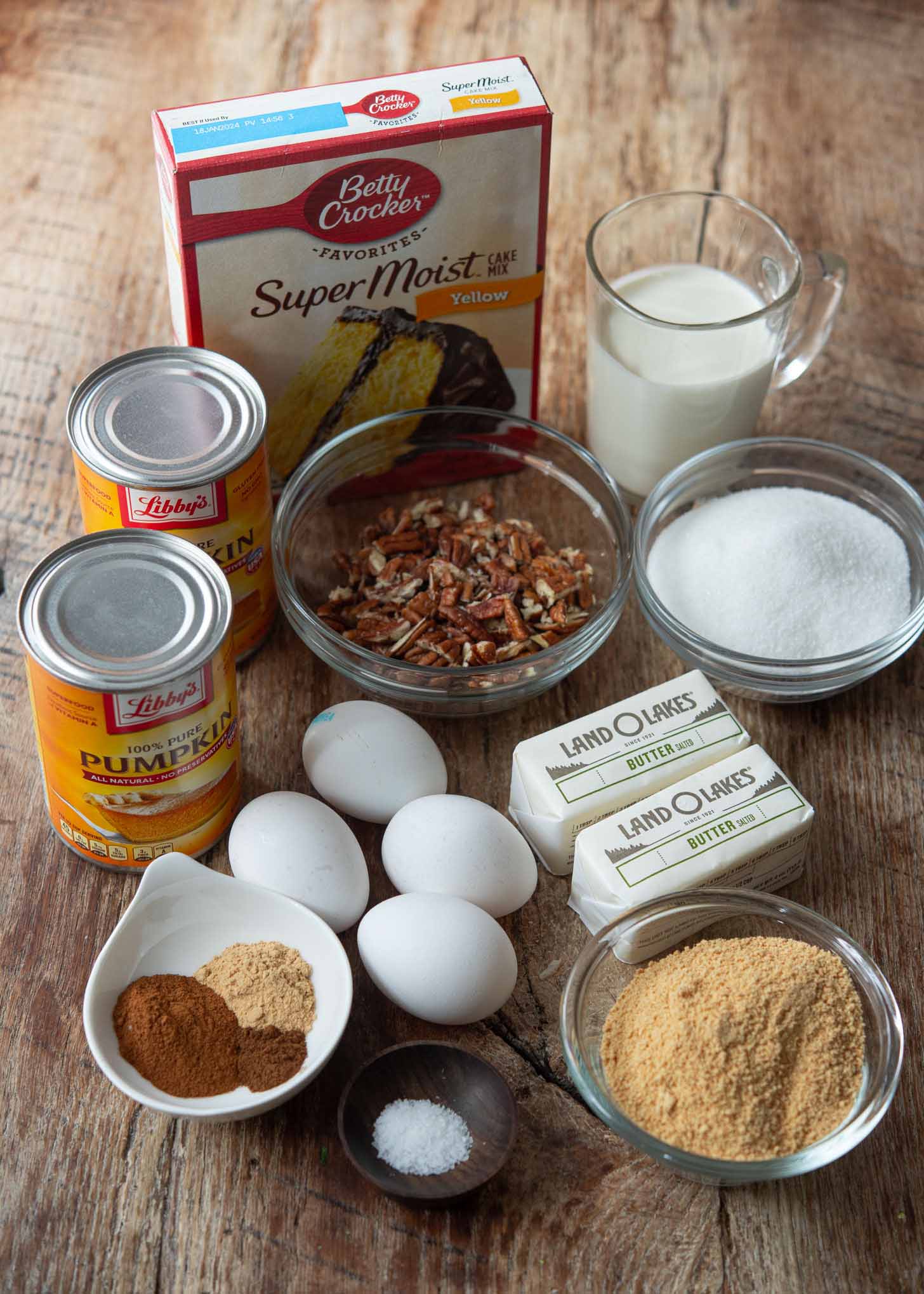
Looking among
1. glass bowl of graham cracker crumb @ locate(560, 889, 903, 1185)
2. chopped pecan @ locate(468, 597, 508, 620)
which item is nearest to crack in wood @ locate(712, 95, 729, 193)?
A: chopped pecan @ locate(468, 597, 508, 620)

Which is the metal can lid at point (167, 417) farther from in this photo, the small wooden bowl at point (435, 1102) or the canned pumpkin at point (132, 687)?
the small wooden bowl at point (435, 1102)

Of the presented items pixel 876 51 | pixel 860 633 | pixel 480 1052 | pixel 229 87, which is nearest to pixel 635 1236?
pixel 480 1052

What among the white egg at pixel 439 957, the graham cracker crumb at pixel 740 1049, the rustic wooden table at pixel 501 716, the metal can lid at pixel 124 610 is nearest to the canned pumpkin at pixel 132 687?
the metal can lid at pixel 124 610

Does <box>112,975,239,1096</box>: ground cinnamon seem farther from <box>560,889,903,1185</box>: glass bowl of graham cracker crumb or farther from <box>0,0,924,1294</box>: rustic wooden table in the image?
<box>560,889,903,1185</box>: glass bowl of graham cracker crumb

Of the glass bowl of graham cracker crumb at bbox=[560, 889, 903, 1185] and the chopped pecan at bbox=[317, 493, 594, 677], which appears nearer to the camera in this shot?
the glass bowl of graham cracker crumb at bbox=[560, 889, 903, 1185]

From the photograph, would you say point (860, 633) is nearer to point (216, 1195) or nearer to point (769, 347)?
point (769, 347)

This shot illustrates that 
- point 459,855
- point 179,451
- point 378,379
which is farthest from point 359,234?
point 459,855
